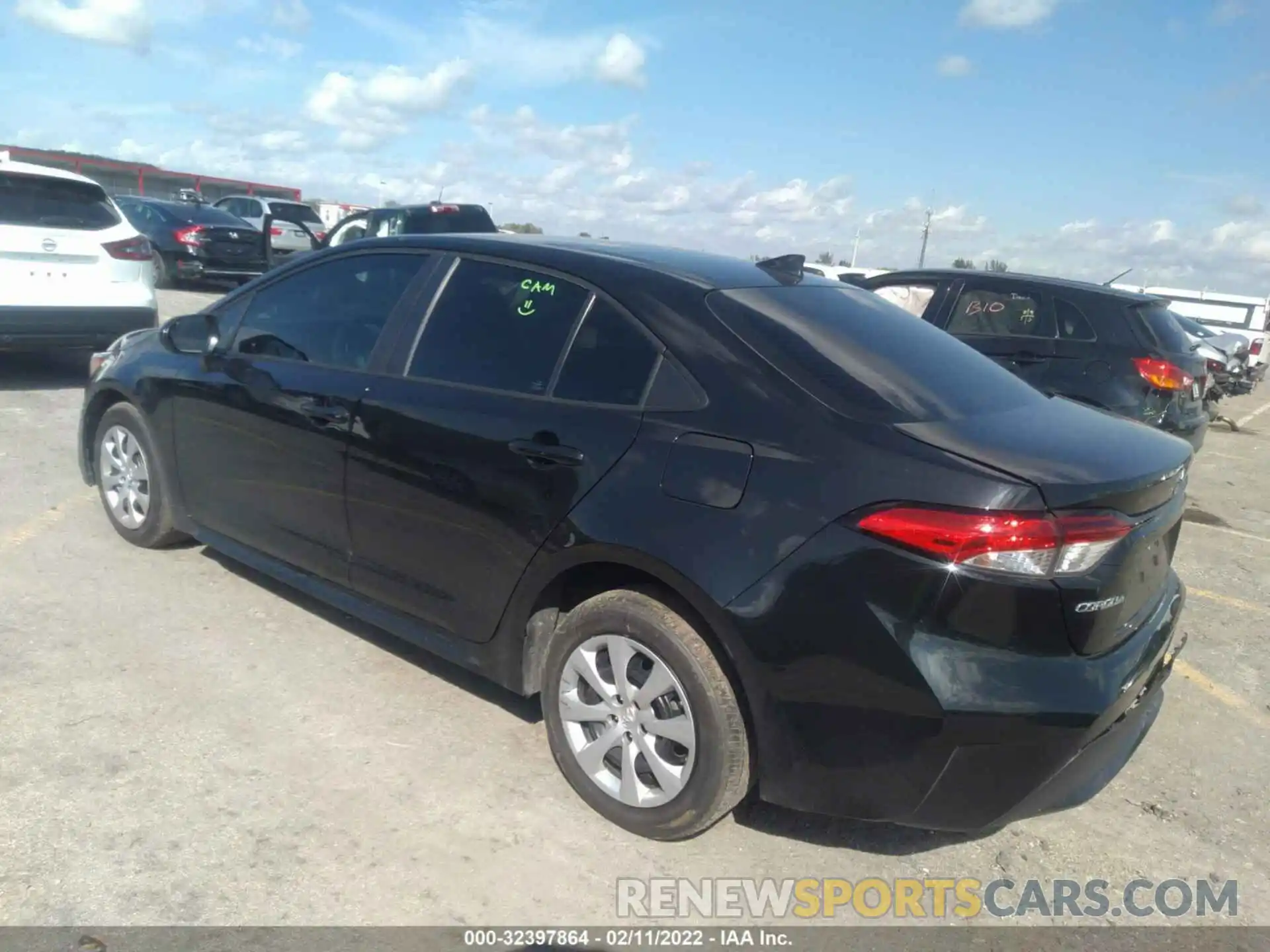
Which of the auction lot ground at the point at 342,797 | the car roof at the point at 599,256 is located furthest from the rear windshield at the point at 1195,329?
the car roof at the point at 599,256

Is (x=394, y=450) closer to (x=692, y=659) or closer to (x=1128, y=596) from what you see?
(x=692, y=659)

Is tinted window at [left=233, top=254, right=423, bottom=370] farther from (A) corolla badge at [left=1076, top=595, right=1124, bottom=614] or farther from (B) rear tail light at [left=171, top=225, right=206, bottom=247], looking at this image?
(B) rear tail light at [left=171, top=225, right=206, bottom=247]

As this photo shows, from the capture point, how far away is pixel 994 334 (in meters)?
7.61

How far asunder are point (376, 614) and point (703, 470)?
153cm

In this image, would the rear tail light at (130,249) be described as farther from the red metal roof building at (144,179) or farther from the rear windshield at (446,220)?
the red metal roof building at (144,179)

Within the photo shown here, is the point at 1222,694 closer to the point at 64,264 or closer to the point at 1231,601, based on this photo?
the point at 1231,601

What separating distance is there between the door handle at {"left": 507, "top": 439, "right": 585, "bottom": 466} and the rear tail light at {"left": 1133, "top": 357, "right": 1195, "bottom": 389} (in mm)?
5674

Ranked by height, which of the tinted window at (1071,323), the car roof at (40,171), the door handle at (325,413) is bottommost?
the door handle at (325,413)

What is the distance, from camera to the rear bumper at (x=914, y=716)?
240 cm

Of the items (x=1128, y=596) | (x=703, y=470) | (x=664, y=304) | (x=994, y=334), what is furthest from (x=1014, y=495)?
(x=994, y=334)

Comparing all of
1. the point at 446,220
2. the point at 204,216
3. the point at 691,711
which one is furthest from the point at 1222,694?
the point at 204,216

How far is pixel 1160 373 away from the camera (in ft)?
Answer: 23.3

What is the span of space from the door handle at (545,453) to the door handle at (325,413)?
84 centimetres

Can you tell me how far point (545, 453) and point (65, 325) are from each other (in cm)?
630
